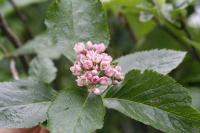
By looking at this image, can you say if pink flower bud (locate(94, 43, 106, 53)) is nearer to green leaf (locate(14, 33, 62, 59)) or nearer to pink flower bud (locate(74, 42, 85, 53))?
pink flower bud (locate(74, 42, 85, 53))

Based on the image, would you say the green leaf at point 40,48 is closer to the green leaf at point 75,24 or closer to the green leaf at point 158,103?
the green leaf at point 75,24

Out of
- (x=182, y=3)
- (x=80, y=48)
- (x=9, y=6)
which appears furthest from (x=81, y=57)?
(x=9, y=6)

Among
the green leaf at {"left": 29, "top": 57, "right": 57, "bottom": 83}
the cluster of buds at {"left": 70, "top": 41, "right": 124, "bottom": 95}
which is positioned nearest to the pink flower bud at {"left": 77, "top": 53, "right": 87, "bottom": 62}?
the cluster of buds at {"left": 70, "top": 41, "right": 124, "bottom": 95}

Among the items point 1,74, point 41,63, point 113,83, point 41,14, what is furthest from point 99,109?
point 41,14

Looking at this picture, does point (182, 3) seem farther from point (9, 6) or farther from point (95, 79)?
point (9, 6)

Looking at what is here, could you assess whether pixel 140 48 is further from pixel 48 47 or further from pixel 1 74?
pixel 1 74

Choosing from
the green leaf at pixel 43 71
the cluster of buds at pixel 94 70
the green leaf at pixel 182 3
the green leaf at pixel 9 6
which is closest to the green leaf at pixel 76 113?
the cluster of buds at pixel 94 70

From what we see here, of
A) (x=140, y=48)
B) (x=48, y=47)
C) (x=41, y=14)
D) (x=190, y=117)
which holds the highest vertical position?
(x=41, y=14)
